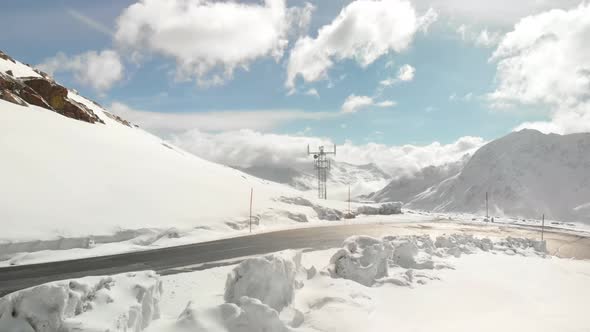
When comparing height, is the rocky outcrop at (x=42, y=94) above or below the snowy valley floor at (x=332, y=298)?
above

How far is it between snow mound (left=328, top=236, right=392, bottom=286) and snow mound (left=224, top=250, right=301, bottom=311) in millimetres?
4928

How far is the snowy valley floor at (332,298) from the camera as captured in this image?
25.8 feet

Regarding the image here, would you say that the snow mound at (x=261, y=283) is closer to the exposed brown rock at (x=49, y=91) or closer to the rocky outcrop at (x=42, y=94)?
the rocky outcrop at (x=42, y=94)

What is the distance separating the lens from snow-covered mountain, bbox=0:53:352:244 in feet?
79.2

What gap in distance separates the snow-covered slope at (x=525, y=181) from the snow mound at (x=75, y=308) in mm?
108017

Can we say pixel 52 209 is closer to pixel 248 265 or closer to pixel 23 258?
pixel 23 258

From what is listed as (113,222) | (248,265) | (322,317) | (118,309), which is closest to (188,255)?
(113,222)

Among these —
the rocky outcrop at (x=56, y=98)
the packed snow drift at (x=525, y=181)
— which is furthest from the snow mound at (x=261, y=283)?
the packed snow drift at (x=525, y=181)

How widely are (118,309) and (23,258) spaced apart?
1582cm

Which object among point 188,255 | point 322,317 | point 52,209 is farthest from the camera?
point 52,209

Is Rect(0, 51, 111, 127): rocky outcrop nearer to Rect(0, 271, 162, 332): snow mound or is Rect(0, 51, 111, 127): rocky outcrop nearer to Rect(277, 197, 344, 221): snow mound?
Rect(277, 197, 344, 221): snow mound

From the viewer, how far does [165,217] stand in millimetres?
30906

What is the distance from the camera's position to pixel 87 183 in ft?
98.4

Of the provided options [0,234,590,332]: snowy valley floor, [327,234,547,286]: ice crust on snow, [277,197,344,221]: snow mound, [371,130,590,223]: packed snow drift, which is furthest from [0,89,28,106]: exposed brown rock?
[371,130,590,223]: packed snow drift
